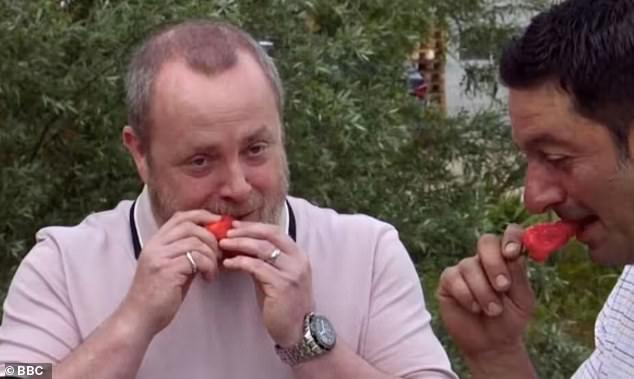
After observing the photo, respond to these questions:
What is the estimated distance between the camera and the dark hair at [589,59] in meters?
2.16

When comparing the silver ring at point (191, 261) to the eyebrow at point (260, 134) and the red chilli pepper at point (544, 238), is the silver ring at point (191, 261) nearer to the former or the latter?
the eyebrow at point (260, 134)

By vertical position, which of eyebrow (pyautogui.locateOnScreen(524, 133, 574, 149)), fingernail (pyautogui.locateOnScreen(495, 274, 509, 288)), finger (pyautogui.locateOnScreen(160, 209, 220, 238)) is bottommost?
fingernail (pyautogui.locateOnScreen(495, 274, 509, 288))

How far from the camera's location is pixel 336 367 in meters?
2.47

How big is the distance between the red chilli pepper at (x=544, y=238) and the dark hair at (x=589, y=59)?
0.92 ft

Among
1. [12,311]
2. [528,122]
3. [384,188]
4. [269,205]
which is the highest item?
[528,122]

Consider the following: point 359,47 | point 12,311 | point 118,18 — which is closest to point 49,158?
point 118,18

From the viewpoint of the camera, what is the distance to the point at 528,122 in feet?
7.41

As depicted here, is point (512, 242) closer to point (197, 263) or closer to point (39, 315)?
point (197, 263)

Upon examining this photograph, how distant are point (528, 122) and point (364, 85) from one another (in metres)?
2.39

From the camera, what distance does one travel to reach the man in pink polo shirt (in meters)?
2.46

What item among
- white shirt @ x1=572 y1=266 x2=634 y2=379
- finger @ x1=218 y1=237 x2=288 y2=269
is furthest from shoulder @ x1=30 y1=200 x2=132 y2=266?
white shirt @ x1=572 y1=266 x2=634 y2=379

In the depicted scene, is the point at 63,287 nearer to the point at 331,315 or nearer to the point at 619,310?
the point at 331,315

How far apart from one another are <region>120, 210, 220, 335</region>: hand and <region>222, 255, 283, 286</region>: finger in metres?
0.04

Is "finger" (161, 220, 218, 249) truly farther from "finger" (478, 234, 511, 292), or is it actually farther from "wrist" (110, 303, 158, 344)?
"finger" (478, 234, 511, 292)
